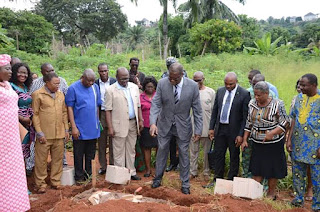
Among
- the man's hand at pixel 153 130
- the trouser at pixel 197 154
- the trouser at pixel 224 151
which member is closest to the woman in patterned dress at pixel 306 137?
the trouser at pixel 224 151

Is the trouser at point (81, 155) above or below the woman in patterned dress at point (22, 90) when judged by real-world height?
below

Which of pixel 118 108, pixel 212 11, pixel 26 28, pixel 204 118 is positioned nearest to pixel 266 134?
pixel 204 118

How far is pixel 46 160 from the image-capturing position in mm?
4504

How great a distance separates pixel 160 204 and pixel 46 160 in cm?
192

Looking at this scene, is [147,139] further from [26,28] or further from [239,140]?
[26,28]

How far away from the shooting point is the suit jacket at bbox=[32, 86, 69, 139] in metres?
4.29

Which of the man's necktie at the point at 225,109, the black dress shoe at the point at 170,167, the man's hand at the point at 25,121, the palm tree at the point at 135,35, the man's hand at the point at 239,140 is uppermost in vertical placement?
the palm tree at the point at 135,35

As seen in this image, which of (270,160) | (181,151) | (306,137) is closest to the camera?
(306,137)

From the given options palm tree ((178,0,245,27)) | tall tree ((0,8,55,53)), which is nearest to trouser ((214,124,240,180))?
tall tree ((0,8,55,53))

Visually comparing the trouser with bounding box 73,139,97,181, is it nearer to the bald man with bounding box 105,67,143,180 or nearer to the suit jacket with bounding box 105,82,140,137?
the bald man with bounding box 105,67,143,180

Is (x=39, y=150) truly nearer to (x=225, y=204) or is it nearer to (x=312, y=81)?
(x=225, y=204)

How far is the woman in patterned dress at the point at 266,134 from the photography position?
3.92 meters

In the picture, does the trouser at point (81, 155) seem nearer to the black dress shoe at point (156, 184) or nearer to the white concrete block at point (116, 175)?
the white concrete block at point (116, 175)

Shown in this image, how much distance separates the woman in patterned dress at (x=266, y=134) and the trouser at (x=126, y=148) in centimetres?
175
